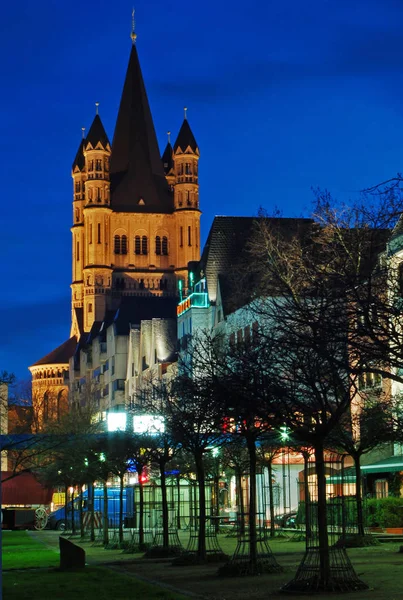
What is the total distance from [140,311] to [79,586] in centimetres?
13473

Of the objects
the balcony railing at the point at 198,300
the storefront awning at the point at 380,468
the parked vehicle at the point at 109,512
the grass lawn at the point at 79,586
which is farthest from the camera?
the balcony railing at the point at 198,300

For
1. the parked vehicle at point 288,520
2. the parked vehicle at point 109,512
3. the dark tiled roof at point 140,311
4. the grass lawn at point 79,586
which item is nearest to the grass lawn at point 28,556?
the grass lawn at point 79,586

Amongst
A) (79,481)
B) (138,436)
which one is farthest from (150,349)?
(138,436)

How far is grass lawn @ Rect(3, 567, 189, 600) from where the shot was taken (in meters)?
26.8

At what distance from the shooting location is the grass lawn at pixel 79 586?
88.0 feet

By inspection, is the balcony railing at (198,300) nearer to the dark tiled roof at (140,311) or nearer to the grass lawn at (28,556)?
the dark tiled roof at (140,311)

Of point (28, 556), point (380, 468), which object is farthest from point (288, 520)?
point (28, 556)

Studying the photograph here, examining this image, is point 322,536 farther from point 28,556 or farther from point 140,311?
point 140,311

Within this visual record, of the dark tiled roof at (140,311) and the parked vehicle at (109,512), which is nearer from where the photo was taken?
the parked vehicle at (109,512)

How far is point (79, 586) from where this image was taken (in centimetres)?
2997

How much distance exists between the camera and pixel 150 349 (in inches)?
5458

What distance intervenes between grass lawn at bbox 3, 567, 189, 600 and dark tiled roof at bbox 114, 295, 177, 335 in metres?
124

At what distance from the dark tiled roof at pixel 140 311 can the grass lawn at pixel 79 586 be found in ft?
407

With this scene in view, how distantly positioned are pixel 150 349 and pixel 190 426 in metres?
98.2
